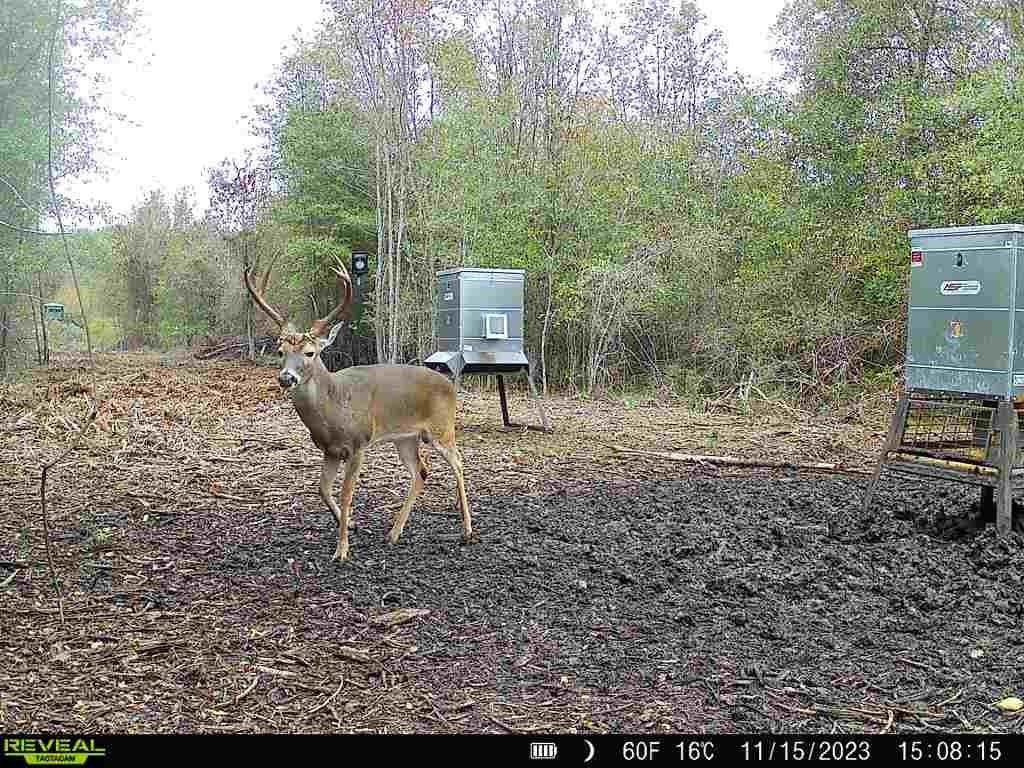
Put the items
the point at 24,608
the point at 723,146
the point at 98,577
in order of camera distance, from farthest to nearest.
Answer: the point at 723,146
the point at 98,577
the point at 24,608

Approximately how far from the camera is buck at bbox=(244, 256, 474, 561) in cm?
533

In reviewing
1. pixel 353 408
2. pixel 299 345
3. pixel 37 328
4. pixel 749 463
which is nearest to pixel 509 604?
pixel 353 408

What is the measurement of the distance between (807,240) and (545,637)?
11.1 metres

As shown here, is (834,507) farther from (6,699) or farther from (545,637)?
(6,699)

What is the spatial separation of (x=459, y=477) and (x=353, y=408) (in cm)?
74

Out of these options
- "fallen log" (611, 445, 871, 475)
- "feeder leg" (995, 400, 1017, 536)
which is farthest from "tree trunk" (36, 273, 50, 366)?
"feeder leg" (995, 400, 1017, 536)

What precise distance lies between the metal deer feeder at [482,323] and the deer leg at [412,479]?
3.75m

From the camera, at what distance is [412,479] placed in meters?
6.03

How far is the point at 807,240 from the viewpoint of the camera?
45.8 ft
